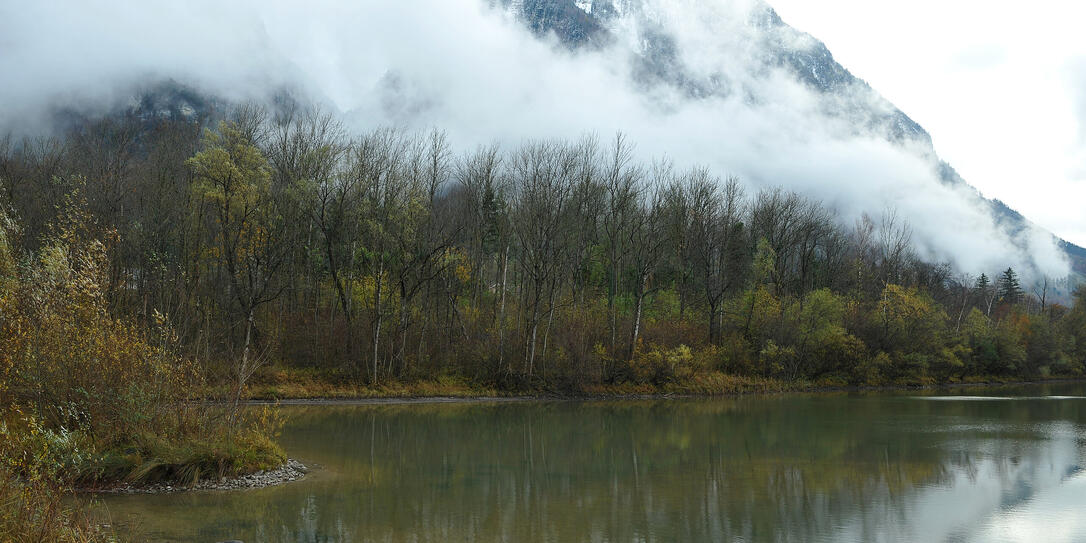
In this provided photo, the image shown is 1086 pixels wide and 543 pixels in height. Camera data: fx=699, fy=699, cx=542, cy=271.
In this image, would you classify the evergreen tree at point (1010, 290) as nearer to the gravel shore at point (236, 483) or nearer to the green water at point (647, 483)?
the green water at point (647, 483)

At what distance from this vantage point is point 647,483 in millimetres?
19156

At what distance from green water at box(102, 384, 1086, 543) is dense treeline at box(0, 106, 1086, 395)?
10.2m

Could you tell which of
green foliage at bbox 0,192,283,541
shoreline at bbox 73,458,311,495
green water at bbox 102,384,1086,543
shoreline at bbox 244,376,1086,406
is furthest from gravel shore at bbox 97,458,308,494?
shoreline at bbox 244,376,1086,406

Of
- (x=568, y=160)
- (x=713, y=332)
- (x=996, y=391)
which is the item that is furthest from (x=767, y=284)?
(x=568, y=160)

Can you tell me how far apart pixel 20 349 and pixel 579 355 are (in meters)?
34.1

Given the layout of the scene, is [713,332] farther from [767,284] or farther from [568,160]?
[568,160]

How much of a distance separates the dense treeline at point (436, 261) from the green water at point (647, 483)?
402 inches

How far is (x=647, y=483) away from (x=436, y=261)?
28988 millimetres

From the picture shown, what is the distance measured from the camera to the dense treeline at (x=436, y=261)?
40031 millimetres

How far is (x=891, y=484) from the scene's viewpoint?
19203mm

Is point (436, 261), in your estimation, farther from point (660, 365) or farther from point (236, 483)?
point (236, 483)

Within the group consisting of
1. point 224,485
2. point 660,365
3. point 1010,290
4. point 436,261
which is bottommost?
point 224,485

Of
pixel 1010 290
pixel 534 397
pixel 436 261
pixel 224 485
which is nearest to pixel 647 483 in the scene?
pixel 224 485

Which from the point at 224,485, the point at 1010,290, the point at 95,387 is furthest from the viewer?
the point at 1010,290
